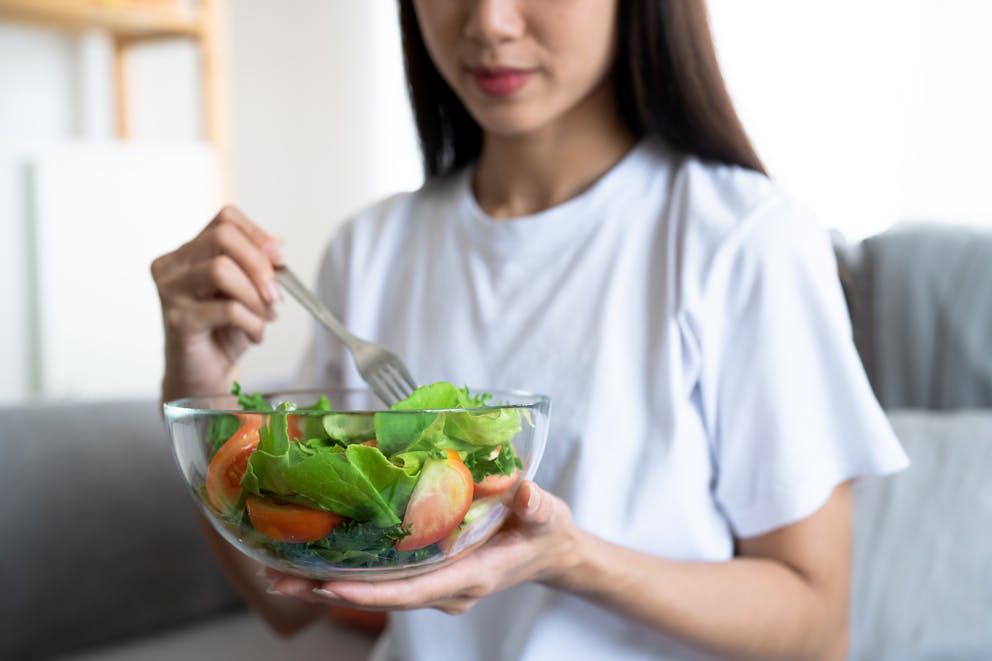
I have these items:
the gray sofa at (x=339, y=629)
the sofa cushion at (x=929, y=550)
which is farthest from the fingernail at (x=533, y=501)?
the sofa cushion at (x=929, y=550)

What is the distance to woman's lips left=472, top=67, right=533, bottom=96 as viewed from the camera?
2.85 ft

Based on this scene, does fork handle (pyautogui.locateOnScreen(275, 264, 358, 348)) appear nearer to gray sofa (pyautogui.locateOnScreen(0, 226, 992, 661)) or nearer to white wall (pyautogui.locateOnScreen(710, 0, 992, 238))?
gray sofa (pyautogui.locateOnScreen(0, 226, 992, 661))

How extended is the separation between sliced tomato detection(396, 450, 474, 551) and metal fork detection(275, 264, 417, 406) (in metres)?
0.23

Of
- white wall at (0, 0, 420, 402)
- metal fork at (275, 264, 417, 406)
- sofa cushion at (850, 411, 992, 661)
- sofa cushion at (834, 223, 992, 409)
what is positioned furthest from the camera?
white wall at (0, 0, 420, 402)

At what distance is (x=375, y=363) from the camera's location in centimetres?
77

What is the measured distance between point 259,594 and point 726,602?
1.52 ft

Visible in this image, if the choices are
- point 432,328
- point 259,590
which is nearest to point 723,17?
point 432,328

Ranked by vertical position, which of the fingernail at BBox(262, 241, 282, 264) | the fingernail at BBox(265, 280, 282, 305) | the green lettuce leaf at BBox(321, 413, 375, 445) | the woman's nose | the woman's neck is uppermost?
the woman's nose

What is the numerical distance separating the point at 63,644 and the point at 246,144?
2.83 meters

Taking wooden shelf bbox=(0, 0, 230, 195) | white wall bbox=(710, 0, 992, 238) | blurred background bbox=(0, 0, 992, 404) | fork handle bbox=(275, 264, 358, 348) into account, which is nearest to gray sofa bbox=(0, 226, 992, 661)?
blurred background bbox=(0, 0, 992, 404)

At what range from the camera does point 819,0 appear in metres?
2.53

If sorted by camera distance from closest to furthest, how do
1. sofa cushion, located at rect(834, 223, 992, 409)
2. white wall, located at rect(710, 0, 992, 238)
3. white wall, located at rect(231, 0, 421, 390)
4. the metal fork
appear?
the metal fork, sofa cushion, located at rect(834, 223, 992, 409), white wall, located at rect(710, 0, 992, 238), white wall, located at rect(231, 0, 421, 390)

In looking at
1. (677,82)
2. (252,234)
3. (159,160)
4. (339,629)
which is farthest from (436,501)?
(159,160)

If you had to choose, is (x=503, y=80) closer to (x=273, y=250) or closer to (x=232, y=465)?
(x=273, y=250)
